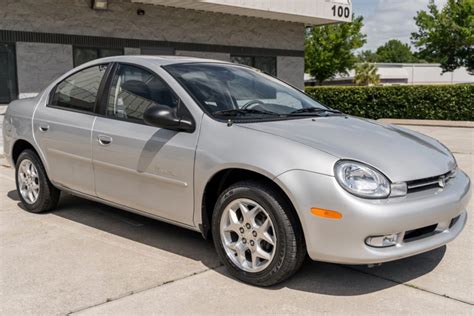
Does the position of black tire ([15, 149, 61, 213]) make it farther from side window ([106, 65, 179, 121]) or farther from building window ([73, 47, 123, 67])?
building window ([73, 47, 123, 67])

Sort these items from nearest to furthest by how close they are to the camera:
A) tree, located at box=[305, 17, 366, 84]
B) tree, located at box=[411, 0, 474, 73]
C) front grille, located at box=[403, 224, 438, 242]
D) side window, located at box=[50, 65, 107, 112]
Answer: front grille, located at box=[403, 224, 438, 242] → side window, located at box=[50, 65, 107, 112] → tree, located at box=[411, 0, 474, 73] → tree, located at box=[305, 17, 366, 84]

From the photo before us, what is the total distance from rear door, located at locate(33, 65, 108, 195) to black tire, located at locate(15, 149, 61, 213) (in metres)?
0.20

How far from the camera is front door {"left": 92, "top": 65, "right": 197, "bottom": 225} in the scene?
394 centimetres

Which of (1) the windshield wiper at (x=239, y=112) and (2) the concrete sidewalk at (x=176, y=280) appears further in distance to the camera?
(1) the windshield wiper at (x=239, y=112)

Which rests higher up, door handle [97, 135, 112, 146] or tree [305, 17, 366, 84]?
tree [305, 17, 366, 84]

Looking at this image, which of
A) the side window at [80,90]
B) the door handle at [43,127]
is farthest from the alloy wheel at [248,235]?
the door handle at [43,127]

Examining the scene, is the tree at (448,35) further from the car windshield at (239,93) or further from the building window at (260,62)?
the car windshield at (239,93)

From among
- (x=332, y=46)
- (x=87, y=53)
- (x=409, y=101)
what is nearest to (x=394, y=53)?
(x=332, y=46)

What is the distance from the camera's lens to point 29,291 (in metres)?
3.55

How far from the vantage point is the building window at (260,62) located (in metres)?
15.7

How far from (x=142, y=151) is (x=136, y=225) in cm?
119

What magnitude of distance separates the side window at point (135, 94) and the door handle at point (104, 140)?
0.68 feet

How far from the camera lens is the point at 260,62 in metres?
16.2

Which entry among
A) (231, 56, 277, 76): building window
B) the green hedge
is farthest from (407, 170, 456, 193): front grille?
the green hedge
